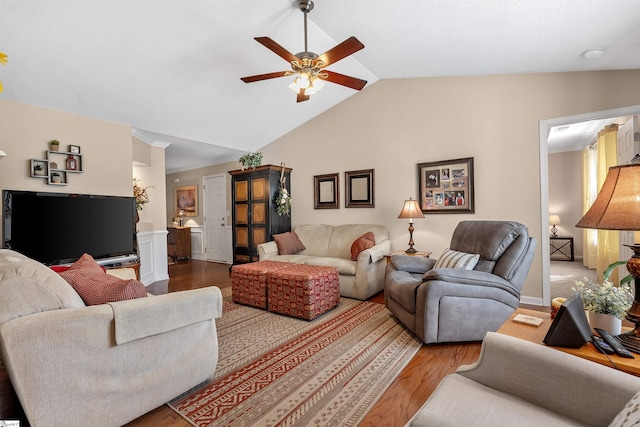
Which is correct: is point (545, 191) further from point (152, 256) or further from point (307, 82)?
point (152, 256)

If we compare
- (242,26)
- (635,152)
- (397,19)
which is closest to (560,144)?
(635,152)

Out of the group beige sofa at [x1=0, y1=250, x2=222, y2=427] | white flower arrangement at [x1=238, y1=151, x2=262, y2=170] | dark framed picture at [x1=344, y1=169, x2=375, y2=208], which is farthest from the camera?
white flower arrangement at [x1=238, y1=151, x2=262, y2=170]

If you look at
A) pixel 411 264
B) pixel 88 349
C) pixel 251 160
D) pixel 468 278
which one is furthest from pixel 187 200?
pixel 468 278

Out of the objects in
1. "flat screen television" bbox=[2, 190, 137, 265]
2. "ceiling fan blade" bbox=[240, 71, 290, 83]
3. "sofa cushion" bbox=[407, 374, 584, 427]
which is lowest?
"sofa cushion" bbox=[407, 374, 584, 427]

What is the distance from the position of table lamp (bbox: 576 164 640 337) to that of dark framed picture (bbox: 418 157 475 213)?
8.70 feet

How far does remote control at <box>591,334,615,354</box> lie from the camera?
3.91ft

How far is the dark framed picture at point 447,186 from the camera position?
12.5 feet

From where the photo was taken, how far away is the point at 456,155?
12.7 ft

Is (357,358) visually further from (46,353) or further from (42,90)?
(42,90)

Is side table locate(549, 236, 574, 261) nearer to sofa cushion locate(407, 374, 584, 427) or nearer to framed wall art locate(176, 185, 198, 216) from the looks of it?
A: sofa cushion locate(407, 374, 584, 427)

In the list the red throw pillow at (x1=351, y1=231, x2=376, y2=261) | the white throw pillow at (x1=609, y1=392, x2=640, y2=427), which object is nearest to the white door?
the red throw pillow at (x1=351, y1=231, x2=376, y2=261)

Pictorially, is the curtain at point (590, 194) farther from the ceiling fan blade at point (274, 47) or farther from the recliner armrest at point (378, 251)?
the ceiling fan blade at point (274, 47)

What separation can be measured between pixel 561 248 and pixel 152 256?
8143 mm

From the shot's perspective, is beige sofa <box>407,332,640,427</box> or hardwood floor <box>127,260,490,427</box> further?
hardwood floor <box>127,260,490,427</box>
